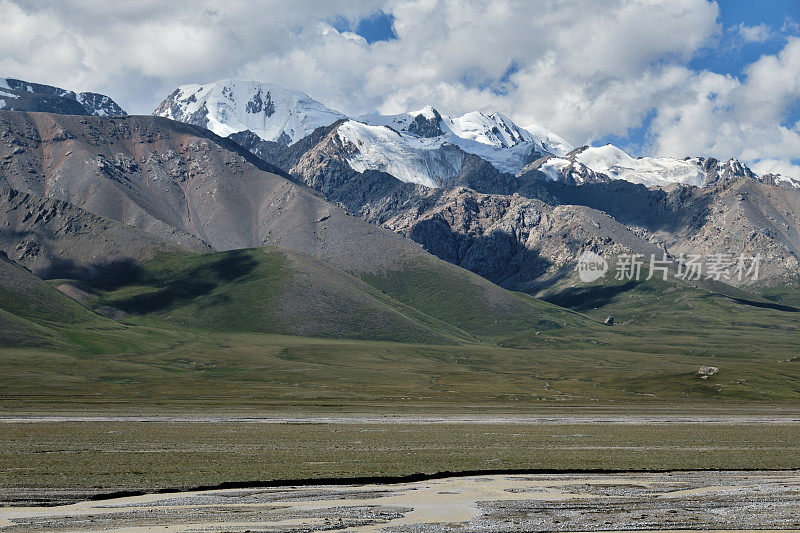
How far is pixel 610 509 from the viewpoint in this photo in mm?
38469

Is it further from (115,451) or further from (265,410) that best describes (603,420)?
(115,451)

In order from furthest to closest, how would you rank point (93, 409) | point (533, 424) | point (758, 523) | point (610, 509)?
1. point (93, 409)
2. point (533, 424)
3. point (610, 509)
4. point (758, 523)

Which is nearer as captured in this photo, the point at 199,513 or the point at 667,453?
the point at 199,513

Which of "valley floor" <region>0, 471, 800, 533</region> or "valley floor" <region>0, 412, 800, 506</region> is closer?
"valley floor" <region>0, 471, 800, 533</region>

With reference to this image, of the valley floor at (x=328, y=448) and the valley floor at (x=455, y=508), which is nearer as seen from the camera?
the valley floor at (x=455, y=508)

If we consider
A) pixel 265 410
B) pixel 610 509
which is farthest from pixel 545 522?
pixel 265 410

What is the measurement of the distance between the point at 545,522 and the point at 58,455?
37946 mm

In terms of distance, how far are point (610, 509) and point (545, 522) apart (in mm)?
4879

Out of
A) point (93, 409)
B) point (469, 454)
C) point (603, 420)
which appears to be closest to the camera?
point (469, 454)

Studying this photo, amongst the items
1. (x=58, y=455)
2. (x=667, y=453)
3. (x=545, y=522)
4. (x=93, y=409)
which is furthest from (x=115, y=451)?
(x=93, y=409)

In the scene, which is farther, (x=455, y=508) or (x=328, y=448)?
(x=328, y=448)

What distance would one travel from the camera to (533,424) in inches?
3848

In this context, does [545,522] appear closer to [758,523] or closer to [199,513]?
[758,523]

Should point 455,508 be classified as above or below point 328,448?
above
